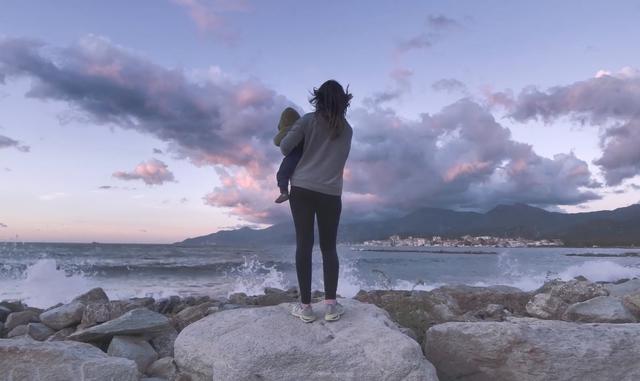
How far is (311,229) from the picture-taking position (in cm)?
470

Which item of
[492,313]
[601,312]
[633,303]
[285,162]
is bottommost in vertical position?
[492,313]

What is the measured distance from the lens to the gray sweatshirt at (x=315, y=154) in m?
4.57

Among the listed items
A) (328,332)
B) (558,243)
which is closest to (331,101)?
(328,332)

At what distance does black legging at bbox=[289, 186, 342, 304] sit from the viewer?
4.62 m

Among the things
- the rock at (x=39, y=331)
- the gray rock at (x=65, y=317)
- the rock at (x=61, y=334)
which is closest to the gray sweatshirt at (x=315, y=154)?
the rock at (x=61, y=334)

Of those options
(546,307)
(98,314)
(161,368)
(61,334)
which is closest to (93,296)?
(61,334)

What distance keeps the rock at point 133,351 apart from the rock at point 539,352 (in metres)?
3.58

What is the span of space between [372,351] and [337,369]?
1.11ft

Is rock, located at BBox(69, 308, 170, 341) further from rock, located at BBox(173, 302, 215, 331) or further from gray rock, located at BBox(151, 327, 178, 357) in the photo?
rock, located at BBox(173, 302, 215, 331)

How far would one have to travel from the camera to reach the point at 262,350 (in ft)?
12.6

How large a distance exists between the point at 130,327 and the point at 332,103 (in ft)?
13.3

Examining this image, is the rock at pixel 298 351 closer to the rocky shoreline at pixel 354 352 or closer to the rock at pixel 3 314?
the rocky shoreline at pixel 354 352

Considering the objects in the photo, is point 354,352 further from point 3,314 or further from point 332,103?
point 3,314

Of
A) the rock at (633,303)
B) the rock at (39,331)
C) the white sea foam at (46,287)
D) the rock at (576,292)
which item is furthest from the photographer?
the white sea foam at (46,287)
